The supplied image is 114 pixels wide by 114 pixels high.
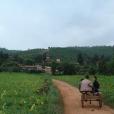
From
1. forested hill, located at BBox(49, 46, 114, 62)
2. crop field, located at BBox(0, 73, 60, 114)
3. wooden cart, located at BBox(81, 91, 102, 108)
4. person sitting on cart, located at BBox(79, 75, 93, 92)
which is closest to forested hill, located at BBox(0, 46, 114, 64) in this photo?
forested hill, located at BBox(49, 46, 114, 62)

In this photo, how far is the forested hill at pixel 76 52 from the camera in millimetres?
150625

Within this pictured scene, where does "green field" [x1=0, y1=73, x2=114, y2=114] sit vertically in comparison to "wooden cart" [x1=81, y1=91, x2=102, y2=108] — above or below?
below

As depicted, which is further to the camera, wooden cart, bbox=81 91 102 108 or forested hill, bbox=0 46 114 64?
forested hill, bbox=0 46 114 64

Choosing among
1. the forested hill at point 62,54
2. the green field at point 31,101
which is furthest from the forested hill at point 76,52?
the green field at point 31,101

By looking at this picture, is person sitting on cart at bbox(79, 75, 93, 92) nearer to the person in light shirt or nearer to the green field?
the person in light shirt

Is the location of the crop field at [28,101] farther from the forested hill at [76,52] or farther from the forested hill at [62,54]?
the forested hill at [76,52]

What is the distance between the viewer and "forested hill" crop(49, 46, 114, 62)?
15062cm

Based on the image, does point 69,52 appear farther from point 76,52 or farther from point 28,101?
point 28,101

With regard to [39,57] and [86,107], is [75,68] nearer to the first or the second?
[39,57]

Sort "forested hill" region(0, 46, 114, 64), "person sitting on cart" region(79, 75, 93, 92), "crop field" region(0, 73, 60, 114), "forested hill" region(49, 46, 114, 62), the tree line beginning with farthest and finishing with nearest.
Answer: "forested hill" region(49, 46, 114, 62) → "forested hill" region(0, 46, 114, 64) → the tree line → "person sitting on cart" region(79, 75, 93, 92) → "crop field" region(0, 73, 60, 114)

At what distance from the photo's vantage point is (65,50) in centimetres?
16738

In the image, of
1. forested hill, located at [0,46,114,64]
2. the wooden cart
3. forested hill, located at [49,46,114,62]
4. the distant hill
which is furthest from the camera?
forested hill, located at [49,46,114,62]

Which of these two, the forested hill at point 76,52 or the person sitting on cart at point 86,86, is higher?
the forested hill at point 76,52

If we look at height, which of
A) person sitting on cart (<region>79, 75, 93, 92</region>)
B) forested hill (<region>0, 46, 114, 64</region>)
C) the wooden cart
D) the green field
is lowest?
the green field
